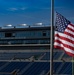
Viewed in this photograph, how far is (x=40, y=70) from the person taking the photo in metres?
27.6

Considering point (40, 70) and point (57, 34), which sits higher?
point (57, 34)

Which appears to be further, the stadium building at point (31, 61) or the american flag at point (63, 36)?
the stadium building at point (31, 61)

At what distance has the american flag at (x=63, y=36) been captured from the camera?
16031 millimetres

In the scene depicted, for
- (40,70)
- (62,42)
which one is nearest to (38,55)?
(40,70)

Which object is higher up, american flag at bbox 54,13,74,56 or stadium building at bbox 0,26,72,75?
american flag at bbox 54,13,74,56

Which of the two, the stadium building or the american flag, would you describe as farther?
the stadium building

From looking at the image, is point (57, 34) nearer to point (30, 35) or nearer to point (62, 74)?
point (62, 74)

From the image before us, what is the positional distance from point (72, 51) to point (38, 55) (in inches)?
670

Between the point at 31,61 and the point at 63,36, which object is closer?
the point at 63,36

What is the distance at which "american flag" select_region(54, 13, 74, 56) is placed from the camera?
52.6 feet

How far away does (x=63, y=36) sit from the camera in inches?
635

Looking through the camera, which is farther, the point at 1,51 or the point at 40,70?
the point at 1,51

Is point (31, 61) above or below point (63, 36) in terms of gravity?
below

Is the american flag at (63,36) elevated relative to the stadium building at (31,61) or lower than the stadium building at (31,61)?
elevated
